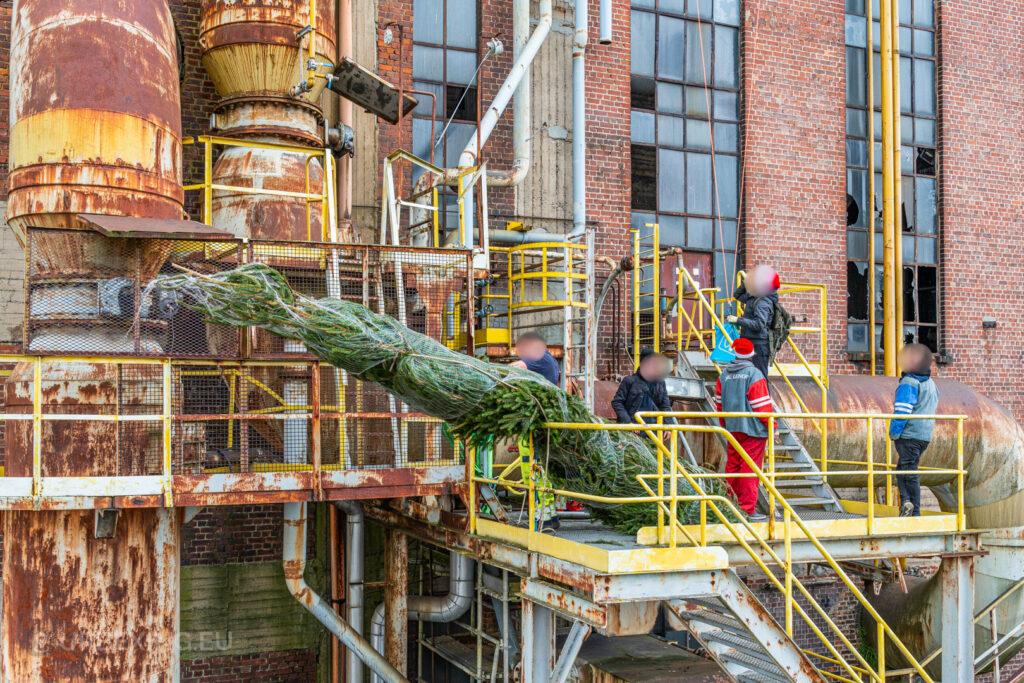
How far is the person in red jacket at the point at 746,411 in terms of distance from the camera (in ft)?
24.0

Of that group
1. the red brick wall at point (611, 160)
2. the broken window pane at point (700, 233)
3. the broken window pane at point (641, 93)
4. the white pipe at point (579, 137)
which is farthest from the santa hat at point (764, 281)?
the broken window pane at point (641, 93)

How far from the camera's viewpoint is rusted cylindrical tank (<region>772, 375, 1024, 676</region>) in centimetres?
1077

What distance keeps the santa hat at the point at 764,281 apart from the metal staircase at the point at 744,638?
248 cm

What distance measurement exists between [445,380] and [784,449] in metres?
4.04

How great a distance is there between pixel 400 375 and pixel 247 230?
13.1 ft

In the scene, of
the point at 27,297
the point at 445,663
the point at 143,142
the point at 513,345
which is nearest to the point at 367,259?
the point at 143,142

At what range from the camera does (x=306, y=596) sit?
9.23m

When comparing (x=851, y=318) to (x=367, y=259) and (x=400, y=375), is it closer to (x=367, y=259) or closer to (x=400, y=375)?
(x=367, y=259)

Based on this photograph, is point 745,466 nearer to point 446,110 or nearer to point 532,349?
point 532,349

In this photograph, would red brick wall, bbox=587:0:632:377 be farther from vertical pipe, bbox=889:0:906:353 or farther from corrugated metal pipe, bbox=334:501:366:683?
vertical pipe, bbox=889:0:906:353

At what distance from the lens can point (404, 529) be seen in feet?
29.9

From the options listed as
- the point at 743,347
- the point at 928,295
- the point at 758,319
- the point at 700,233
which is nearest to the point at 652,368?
the point at 743,347

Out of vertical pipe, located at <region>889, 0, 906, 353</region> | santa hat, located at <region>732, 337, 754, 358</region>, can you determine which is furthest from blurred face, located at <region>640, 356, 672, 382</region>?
vertical pipe, located at <region>889, 0, 906, 353</region>

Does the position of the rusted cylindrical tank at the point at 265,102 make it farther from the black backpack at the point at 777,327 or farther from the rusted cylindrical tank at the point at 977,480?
the rusted cylindrical tank at the point at 977,480
